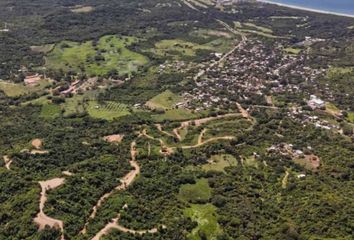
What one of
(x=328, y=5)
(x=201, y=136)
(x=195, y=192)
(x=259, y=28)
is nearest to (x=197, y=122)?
(x=201, y=136)

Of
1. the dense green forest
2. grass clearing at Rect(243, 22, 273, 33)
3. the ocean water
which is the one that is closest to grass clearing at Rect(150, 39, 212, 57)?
the dense green forest

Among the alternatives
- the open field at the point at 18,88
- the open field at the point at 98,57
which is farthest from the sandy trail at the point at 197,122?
the open field at the point at 18,88

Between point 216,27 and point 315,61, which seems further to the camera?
point 216,27

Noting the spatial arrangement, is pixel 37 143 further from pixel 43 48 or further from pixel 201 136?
pixel 43 48

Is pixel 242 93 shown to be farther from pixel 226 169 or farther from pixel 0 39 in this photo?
pixel 0 39

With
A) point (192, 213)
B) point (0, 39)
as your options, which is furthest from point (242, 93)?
point (0, 39)

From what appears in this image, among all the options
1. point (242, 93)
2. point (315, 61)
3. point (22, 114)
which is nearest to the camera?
point (22, 114)

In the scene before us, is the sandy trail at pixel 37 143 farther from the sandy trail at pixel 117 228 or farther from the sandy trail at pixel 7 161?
the sandy trail at pixel 117 228

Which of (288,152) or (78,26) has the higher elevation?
(288,152)
